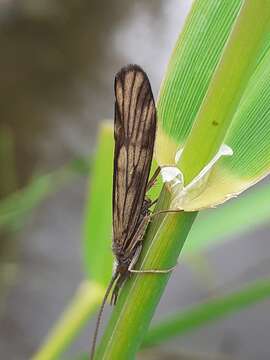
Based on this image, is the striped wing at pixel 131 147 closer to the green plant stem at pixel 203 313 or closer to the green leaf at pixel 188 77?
the green leaf at pixel 188 77

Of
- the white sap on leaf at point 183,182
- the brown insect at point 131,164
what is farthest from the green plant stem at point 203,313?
the white sap on leaf at point 183,182

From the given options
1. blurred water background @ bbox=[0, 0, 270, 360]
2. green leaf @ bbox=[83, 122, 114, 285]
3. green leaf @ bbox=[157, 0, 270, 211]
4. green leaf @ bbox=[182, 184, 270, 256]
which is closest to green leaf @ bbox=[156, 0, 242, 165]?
green leaf @ bbox=[157, 0, 270, 211]

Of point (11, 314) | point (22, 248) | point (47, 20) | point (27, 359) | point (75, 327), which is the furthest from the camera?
point (47, 20)

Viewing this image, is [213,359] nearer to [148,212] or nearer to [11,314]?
[11,314]

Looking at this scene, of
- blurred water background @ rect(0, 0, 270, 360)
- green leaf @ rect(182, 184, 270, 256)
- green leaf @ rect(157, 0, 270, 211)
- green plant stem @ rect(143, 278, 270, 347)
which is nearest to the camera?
green leaf @ rect(157, 0, 270, 211)

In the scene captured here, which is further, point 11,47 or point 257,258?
point 11,47

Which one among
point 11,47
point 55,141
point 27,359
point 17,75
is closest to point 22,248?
point 27,359

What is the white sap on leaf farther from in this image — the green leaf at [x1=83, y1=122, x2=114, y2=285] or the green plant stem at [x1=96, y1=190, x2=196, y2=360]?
the green leaf at [x1=83, y1=122, x2=114, y2=285]
